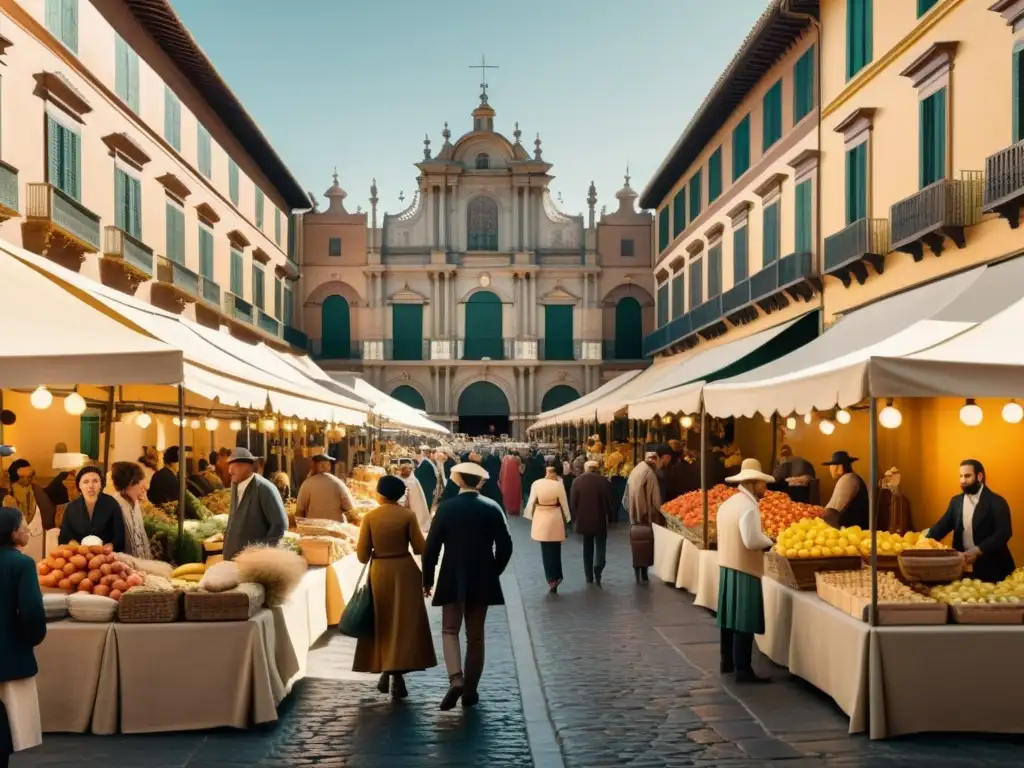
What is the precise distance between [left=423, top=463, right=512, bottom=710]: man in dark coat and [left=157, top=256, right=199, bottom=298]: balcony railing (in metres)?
17.5

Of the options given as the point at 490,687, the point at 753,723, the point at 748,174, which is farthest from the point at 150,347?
the point at 748,174

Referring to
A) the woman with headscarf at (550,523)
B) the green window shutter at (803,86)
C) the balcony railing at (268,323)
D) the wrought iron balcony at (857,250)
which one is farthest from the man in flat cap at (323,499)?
the balcony railing at (268,323)

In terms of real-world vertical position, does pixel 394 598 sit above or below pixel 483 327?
below

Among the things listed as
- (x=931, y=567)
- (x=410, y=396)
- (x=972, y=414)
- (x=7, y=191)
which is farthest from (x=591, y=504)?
(x=410, y=396)

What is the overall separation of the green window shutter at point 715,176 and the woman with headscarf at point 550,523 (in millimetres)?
16971

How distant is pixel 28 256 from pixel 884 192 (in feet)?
41.3

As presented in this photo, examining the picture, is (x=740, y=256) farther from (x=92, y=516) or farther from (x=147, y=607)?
(x=147, y=607)

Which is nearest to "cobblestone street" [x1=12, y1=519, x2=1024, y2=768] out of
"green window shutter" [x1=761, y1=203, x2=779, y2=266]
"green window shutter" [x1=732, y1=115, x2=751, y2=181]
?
"green window shutter" [x1=761, y1=203, x2=779, y2=266]

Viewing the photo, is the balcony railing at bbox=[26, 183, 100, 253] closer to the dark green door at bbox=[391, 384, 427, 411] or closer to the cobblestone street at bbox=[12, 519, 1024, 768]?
the cobblestone street at bbox=[12, 519, 1024, 768]

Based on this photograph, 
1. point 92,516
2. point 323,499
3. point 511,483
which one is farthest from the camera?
point 511,483

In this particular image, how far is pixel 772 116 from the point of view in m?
24.9

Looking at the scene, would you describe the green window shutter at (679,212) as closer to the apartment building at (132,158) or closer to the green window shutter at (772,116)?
the green window shutter at (772,116)

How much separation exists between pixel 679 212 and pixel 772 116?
453 inches

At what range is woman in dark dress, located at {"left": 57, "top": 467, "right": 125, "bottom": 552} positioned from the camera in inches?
351
